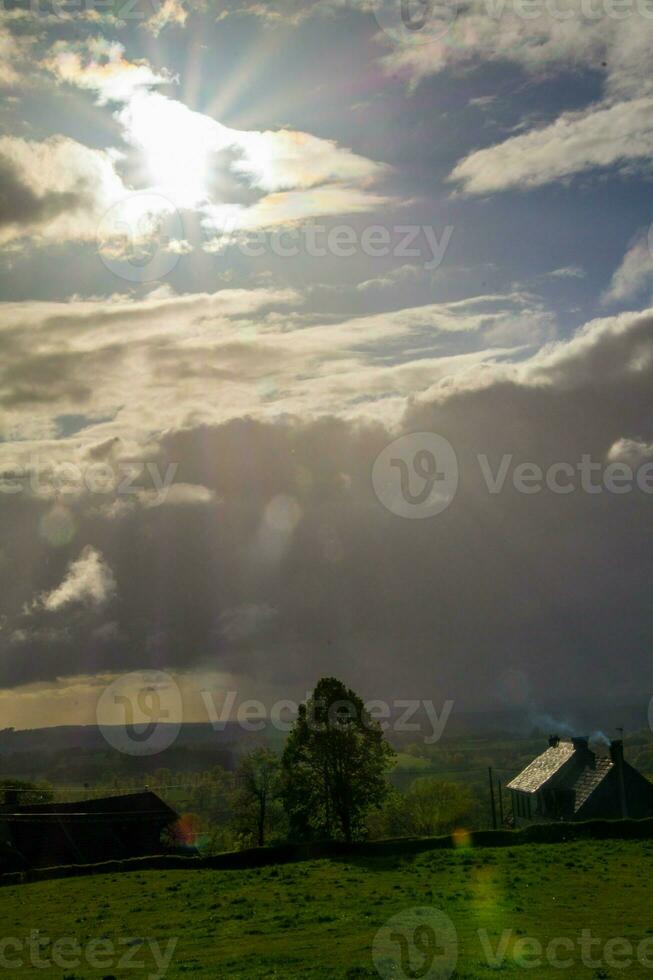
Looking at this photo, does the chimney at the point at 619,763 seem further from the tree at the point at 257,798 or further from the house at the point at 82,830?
the house at the point at 82,830

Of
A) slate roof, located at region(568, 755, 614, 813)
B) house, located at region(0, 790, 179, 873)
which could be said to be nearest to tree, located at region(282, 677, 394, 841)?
house, located at region(0, 790, 179, 873)

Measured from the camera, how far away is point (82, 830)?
71875mm

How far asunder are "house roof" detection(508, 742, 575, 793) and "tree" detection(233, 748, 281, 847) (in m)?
21.5

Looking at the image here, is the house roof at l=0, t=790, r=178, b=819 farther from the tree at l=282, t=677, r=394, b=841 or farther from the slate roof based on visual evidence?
the slate roof

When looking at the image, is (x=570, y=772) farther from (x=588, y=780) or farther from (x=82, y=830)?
(x=82, y=830)

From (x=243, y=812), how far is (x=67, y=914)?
38840 millimetres

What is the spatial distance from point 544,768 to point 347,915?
5228cm

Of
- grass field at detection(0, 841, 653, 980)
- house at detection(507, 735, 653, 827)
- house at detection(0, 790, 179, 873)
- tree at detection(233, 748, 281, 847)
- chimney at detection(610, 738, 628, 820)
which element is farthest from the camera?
tree at detection(233, 748, 281, 847)

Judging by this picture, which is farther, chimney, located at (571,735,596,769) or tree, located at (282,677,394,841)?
chimney, located at (571,735,596,769)

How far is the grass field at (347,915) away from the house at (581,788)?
25675mm

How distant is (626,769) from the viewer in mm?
72188

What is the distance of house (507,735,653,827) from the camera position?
70.9 meters

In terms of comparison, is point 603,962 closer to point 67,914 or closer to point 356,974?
point 356,974

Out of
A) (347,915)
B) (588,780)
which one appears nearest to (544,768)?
(588,780)
